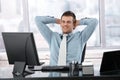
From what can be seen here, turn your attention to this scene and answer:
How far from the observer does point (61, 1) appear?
13.2 feet

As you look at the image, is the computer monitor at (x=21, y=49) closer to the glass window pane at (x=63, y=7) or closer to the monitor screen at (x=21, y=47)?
the monitor screen at (x=21, y=47)

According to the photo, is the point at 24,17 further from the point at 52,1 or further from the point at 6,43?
the point at 6,43

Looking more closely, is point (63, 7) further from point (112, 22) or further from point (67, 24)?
point (67, 24)

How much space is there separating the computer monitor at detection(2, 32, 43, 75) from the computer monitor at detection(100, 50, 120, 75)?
0.55 meters

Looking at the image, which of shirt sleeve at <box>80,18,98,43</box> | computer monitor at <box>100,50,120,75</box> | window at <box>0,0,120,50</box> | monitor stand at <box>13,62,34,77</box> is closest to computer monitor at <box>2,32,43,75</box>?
monitor stand at <box>13,62,34,77</box>

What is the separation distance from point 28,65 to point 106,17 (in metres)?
2.16

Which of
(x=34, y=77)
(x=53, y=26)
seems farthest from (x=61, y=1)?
(x=34, y=77)

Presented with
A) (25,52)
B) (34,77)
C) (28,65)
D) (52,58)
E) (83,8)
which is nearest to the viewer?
(34,77)

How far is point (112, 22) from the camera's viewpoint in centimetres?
407

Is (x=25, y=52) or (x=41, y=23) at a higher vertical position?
(x=41, y=23)

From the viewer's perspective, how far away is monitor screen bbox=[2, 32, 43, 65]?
6.76ft

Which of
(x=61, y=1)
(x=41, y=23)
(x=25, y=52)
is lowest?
(x=25, y=52)

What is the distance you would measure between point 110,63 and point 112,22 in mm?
2157

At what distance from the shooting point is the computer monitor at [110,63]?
1.98 meters
